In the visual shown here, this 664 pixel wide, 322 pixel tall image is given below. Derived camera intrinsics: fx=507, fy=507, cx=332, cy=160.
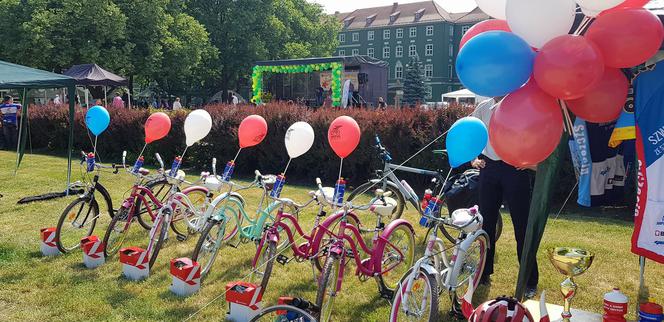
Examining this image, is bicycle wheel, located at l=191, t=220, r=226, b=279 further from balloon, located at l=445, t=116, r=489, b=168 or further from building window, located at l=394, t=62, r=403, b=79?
building window, located at l=394, t=62, r=403, b=79

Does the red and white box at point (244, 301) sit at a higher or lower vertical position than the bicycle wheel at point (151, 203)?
lower

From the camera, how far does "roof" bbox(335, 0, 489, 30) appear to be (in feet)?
191

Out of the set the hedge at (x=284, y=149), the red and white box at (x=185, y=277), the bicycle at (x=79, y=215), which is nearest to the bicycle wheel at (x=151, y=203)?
the bicycle at (x=79, y=215)

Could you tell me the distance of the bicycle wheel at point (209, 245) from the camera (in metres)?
4.39

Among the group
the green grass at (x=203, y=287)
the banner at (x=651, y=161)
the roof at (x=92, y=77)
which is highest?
the roof at (x=92, y=77)

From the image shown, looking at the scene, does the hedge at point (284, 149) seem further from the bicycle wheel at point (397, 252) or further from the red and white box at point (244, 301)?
the red and white box at point (244, 301)

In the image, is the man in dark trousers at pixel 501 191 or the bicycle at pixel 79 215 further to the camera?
the bicycle at pixel 79 215

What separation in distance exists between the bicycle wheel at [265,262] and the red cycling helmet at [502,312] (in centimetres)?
169

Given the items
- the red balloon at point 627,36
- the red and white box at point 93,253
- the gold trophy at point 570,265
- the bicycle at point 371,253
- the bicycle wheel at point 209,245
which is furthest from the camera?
the red and white box at point 93,253

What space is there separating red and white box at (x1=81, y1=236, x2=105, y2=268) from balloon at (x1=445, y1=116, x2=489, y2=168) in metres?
3.49

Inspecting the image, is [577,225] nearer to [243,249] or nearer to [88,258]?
[243,249]

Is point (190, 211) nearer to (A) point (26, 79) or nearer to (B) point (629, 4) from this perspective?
(A) point (26, 79)

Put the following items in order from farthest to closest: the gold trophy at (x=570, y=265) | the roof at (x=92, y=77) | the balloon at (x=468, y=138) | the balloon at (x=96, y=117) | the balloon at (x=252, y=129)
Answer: the roof at (x=92, y=77) → the balloon at (x=96, y=117) → the balloon at (x=252, y=129) → the balloon at (x=468, y=138) → the gold trophy at (x=570, y=265)

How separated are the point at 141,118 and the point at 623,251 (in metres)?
10.8
